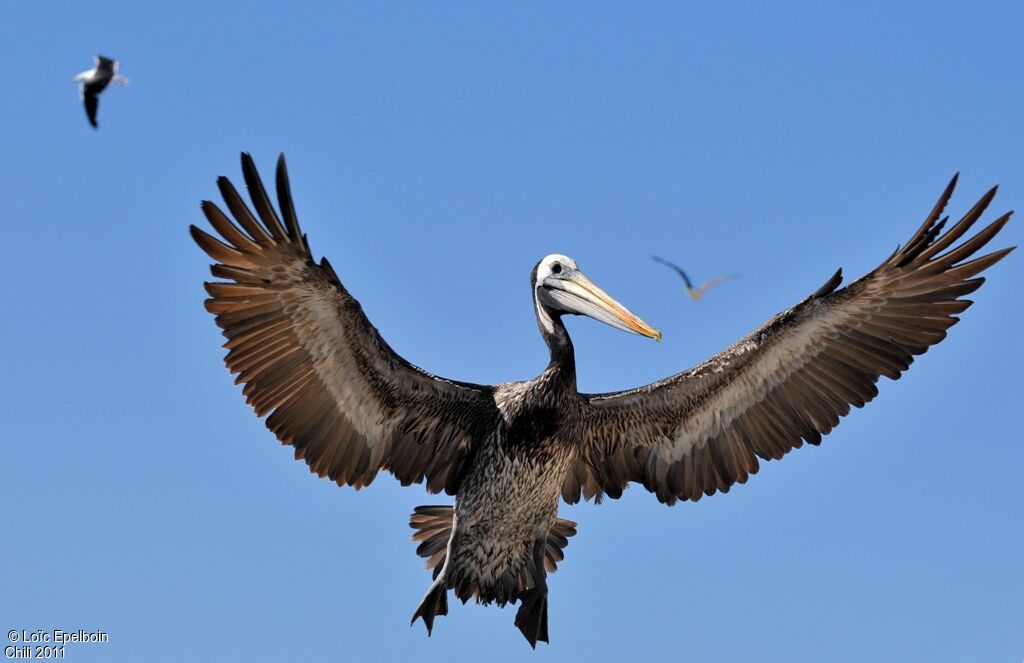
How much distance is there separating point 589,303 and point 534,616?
271 centimetres

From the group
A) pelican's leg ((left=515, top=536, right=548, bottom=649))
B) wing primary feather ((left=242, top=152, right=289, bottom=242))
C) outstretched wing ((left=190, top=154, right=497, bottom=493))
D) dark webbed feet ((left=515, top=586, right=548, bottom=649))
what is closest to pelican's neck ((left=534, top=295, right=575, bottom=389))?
outstretched wing ((left=190, top=154, right=497, bottom=493))

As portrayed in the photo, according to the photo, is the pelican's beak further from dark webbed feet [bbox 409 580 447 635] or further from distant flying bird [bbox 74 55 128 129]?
distant flying bird [bbox 74 55 128 129]

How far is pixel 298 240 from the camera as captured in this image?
1152cm

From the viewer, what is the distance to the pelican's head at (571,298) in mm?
12586

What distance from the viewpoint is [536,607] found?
494 inches

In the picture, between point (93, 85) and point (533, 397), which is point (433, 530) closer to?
point (533, 397)

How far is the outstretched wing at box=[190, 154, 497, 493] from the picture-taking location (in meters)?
11.5

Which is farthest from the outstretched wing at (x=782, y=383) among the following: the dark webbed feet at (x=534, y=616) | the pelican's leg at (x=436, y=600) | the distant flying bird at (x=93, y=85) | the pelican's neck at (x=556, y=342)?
the distant flying bird at (x=93, y=85)

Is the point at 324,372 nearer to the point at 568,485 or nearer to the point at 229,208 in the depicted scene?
the point at 229,208

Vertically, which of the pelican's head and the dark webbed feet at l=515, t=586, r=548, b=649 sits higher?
the pelican's head

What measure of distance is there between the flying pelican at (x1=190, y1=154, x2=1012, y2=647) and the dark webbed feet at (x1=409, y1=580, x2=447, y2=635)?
0.01 metres

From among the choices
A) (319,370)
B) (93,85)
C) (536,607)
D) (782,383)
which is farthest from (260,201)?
(782,383)

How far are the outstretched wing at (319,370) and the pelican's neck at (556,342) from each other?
0.71m

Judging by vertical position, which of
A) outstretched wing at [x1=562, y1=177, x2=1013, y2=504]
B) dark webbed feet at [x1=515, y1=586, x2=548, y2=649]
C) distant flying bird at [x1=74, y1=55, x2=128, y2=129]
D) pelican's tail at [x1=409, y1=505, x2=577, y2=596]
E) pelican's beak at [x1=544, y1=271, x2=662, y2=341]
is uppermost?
distant flying bird at [x1=74, y1=55, x2=128, y2=129]
